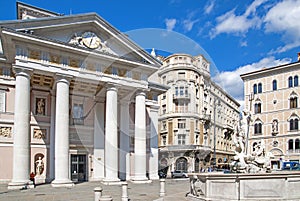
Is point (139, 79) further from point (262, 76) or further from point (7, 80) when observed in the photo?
point (262, 76)

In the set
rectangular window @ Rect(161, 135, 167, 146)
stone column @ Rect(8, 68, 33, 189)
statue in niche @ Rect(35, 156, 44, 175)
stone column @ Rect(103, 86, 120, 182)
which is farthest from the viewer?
rectangular window @ Rect(161, 135, 167, 146)

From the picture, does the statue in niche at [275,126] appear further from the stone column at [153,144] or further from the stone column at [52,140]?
the stone column at [52,140]

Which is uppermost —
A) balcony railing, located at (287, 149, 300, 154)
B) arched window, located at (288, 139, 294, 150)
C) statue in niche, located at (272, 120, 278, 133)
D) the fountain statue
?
statue in niche, located at (272, 120, 278, 133)

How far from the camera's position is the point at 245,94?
54.9 m

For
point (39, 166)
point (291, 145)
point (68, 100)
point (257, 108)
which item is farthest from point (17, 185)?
point (257, 108)

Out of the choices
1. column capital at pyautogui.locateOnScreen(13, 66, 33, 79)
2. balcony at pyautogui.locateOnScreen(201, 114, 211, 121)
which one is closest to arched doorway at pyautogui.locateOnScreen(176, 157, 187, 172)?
balcony at pyautogui.locateOnScreen(201, 114, 211, 121)

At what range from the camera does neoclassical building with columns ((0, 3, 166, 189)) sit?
2325 cm

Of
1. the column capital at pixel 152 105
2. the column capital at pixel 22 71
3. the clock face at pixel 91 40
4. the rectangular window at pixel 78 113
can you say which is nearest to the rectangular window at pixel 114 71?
the clock face at pixel 91 40

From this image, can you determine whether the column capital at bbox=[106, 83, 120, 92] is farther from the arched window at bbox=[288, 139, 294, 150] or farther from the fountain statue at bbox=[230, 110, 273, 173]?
the arched window at bbox=[288, 139, 294, 150]

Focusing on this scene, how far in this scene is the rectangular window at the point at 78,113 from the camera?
101 feet

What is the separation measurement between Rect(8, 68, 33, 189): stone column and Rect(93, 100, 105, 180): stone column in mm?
8797

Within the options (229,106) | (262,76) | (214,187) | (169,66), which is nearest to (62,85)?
(214,187)

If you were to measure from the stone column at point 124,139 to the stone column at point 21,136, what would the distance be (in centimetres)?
1057

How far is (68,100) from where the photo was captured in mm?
25172
